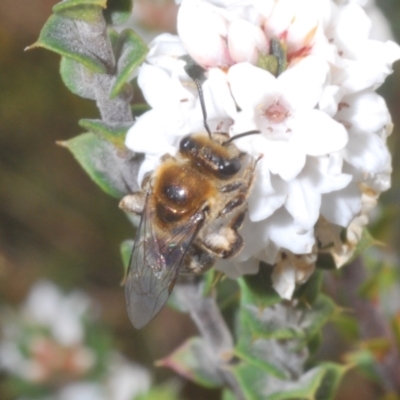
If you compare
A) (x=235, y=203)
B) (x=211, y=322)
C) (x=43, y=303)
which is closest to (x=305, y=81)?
(x=235, y=203)

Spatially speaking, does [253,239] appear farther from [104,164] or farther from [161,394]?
[161,394]

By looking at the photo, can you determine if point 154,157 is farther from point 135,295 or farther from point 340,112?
point 340,112

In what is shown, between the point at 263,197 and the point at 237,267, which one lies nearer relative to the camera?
the point at 263,197

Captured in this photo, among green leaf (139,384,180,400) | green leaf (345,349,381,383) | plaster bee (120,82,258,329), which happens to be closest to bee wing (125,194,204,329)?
plaster bee (120,82,258,329)

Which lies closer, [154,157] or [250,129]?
[250,129]

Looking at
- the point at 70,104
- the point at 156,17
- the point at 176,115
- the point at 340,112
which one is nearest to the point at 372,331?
the point at 340,112

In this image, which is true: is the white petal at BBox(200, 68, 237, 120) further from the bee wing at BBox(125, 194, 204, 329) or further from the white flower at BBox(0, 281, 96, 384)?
the white flower at BBox(0, 281, 96, 384)
